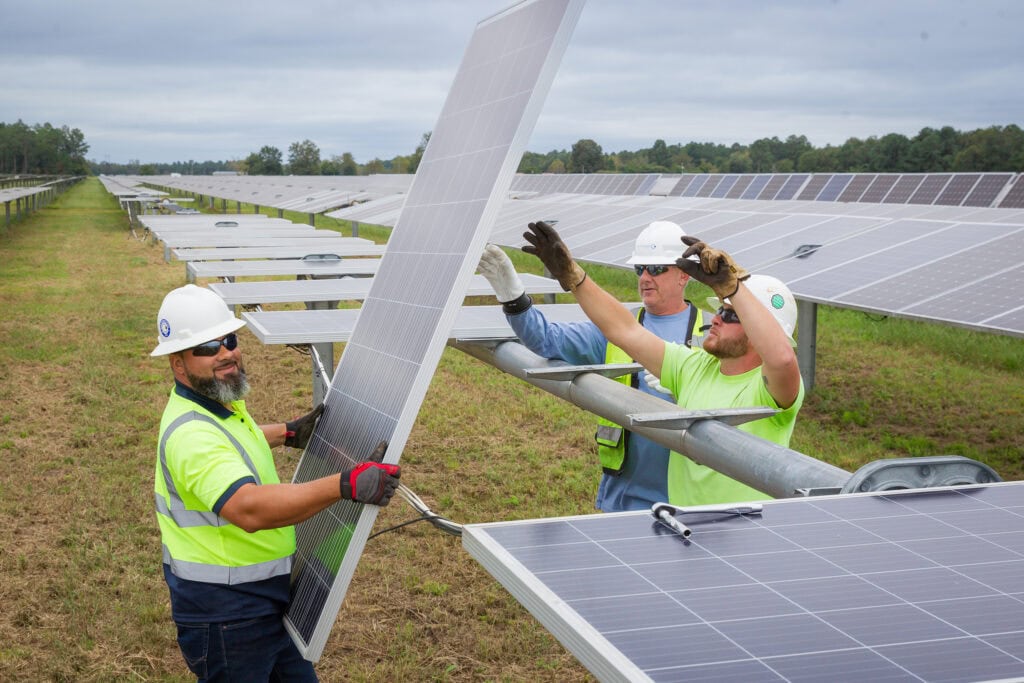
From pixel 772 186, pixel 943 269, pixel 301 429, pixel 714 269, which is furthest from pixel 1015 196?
pixel 301 429

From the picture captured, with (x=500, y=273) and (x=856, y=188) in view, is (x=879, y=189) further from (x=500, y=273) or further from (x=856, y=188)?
(x=500, y=273)

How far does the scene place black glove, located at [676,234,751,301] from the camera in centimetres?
345

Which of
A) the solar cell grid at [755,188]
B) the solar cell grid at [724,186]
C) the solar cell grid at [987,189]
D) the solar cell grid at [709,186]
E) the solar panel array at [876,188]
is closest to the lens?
the solar cell grid at [987,189]

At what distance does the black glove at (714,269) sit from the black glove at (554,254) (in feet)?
2.70

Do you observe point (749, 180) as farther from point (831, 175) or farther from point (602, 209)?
point (602, 209)

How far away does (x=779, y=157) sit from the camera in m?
85.6

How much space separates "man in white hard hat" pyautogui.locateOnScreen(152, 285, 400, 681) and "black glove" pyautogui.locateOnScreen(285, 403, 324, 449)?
0.45 meters

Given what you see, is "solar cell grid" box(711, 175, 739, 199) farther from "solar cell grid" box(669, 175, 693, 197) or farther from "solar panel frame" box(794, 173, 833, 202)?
"solar panel frame" box(794, 173, 833, 202)

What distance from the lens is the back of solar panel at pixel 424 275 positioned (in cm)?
328

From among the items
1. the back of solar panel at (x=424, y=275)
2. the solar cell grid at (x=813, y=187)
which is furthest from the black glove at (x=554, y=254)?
the solar cell grid at (x=813, y=187)

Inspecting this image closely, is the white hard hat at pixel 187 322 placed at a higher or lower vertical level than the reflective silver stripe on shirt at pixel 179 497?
higher

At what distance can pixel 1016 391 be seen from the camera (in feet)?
42.5

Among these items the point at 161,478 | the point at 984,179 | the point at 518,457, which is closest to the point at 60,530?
the point at 518,457

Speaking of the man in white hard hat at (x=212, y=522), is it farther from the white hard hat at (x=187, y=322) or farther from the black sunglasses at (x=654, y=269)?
the black sunglasses at (x=654, y=269)
